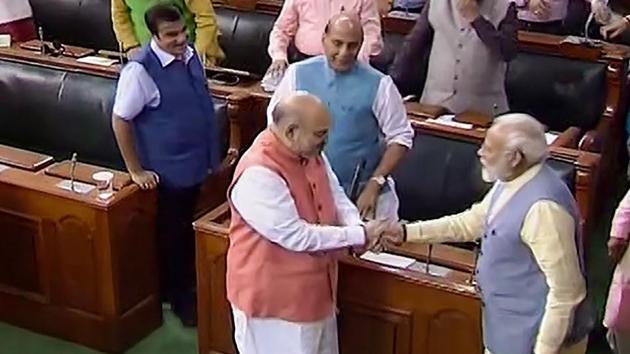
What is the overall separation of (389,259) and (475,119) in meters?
0.94

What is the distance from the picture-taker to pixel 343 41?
3.13 metres

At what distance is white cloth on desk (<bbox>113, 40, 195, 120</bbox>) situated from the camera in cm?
355

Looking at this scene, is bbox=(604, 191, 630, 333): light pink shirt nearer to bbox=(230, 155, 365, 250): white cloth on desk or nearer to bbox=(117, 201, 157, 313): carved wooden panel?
bbox=(230, 155, 365, 250): white cloth on desk

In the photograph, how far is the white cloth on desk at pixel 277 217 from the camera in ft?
8.79

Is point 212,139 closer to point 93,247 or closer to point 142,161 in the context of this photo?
point 142,161

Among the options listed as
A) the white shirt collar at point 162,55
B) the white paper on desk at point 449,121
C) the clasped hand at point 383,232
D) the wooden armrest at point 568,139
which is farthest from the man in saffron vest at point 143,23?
the clasped hand at point 383,232

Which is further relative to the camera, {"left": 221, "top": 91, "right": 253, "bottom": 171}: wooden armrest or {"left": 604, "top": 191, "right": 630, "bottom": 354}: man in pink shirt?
{"left": 221, "top": 91, "right": 253, "bottom": 171}: wooden armrest

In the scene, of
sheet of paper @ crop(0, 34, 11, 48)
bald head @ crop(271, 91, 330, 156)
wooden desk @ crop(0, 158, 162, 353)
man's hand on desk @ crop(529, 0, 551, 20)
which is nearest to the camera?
bald head @ crop(271, 91, 330, 156)

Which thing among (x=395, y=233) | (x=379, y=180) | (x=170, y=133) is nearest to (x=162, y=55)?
(x=170, y=133)

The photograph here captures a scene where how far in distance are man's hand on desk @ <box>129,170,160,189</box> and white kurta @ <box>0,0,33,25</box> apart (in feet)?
6.11

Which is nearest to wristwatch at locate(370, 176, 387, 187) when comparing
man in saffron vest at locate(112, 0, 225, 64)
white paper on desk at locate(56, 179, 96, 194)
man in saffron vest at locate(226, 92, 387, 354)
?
man in saffron vest at locate(226, 92, 387, 354)

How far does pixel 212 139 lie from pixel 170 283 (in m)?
0.59

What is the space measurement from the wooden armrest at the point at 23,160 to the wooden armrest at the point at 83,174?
50 millimetres

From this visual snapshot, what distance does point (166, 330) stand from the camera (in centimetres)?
393
